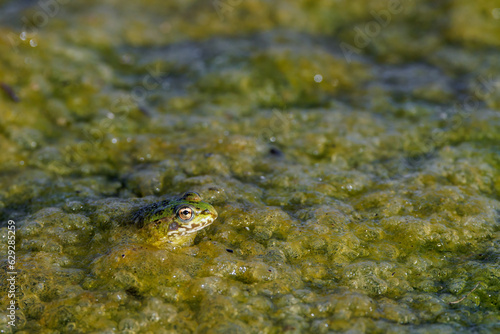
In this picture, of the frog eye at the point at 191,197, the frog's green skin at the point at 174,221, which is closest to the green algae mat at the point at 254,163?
the frog's green skin at the point at 174,221

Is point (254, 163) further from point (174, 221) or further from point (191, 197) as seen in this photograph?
point (174, 221)

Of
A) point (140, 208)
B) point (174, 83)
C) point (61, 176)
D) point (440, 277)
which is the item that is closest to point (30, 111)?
point (61, 176)

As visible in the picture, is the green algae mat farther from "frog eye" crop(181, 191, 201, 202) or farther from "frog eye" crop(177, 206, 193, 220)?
"frog eye" crop(181, 191, 201, 202)

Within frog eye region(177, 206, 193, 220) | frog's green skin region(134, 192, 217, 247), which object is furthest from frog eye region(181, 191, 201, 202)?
frog eye region(177, 206, 193, 220)

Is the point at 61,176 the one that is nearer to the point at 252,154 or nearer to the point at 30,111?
the point at 30,111

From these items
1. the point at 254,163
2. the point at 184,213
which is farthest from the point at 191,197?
the point at 254,163

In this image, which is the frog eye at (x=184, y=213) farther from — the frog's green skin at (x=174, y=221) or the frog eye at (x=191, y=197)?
the frog eye at (x=191, y=197)
